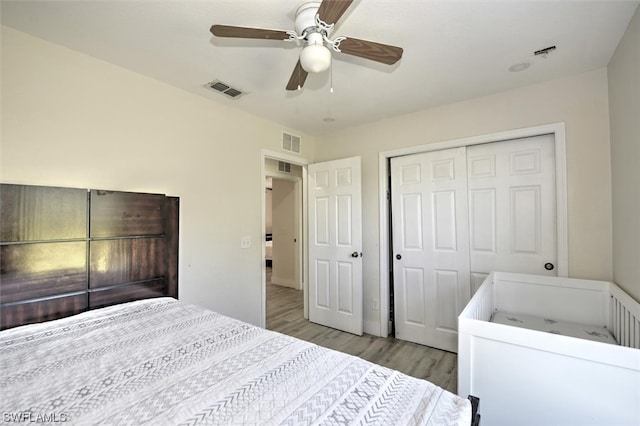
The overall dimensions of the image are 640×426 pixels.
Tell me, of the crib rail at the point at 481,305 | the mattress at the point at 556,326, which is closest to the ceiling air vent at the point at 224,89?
the crib rail at the point at 481,305

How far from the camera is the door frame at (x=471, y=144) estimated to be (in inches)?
87.4

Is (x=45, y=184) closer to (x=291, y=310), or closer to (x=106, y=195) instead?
(x=106, y=195)

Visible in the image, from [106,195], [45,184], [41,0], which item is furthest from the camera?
[106,195]

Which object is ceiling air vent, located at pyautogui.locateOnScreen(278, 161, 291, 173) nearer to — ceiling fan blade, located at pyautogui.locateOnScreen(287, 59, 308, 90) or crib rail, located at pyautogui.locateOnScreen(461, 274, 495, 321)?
ceiling fan blade, located at pyautogui.locateOnScreen(287, 59, 308, 90)

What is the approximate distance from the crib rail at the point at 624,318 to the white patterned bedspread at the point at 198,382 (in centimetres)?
141

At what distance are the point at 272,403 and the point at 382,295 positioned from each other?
2.45m

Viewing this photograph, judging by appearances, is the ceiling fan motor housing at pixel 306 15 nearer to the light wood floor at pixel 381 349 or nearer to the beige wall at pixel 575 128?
the beige wall at pixel 575 128

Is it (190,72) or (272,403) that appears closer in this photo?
(272,403)

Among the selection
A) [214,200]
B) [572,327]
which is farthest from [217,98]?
[572,327]

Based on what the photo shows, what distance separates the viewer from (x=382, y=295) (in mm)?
3123

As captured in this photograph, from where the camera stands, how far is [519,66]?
207 centimetres

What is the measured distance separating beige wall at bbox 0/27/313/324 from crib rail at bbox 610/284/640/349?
9.22 feet

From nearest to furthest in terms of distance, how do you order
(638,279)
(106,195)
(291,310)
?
(638,279) → (106,195) → (291,310)

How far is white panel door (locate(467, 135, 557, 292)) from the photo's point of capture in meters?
2.34
